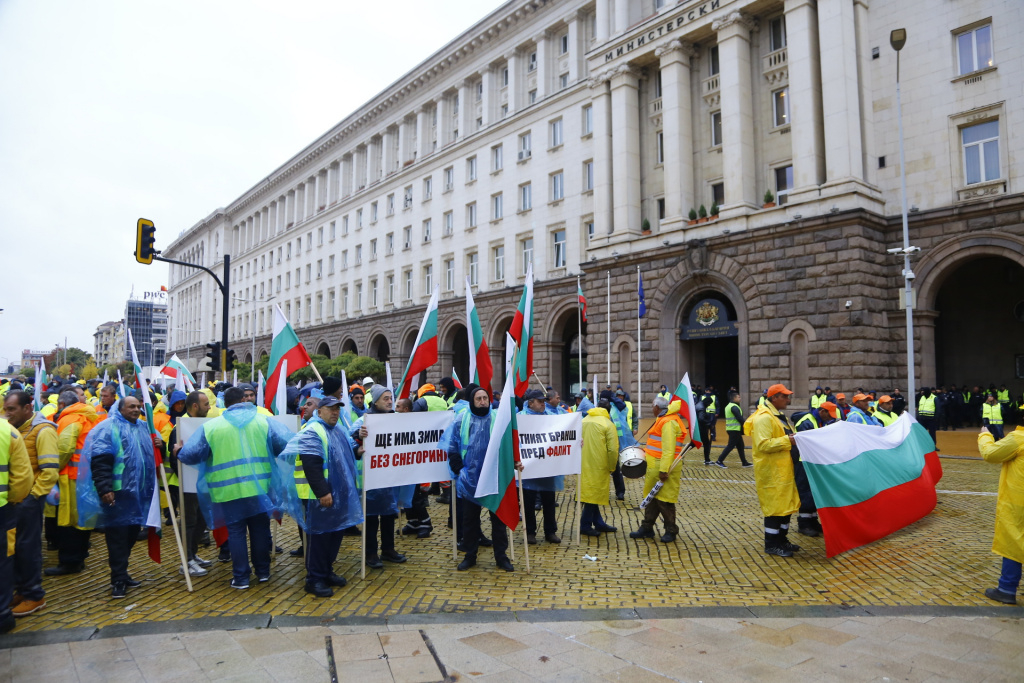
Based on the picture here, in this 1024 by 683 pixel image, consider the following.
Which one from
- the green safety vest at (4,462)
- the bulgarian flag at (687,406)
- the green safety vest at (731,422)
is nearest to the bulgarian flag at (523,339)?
the bulgarian flag at (687,406)

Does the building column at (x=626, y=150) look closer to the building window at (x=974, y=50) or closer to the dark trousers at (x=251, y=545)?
the building window at (x=974, y=50)

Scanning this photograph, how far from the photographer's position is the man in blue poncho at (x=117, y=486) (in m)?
6.02

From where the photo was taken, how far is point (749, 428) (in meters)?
7.42

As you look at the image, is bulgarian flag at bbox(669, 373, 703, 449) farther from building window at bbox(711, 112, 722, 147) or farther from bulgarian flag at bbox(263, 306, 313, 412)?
building window at bbox(711, 112, 722, 147)

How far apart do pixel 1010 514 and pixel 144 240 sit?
1718cm

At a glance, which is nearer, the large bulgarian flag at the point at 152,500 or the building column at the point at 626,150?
the large bulgarian flag at the point at 152,500

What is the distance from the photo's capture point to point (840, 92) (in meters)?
21.8

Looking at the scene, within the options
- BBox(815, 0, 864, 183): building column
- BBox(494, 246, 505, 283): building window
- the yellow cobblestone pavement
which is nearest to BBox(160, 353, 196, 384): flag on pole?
the yellow cobblestone pavement

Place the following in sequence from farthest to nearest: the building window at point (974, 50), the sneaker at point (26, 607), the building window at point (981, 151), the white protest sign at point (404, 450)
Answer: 1. the building window at point (974, 50)
2. the building window at point (981, 151)
3. the white protest sign at point (404, 450)
4. the sneaker at point (26, 607)

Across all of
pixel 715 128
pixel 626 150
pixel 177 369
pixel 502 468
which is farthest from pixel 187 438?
pixel 715 128

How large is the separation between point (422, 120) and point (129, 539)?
41.7m

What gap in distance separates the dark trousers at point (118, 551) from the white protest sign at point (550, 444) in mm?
4003

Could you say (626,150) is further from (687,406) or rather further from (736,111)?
(687,406)

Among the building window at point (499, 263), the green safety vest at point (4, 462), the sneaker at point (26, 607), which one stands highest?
the building window at point (499, 263)
